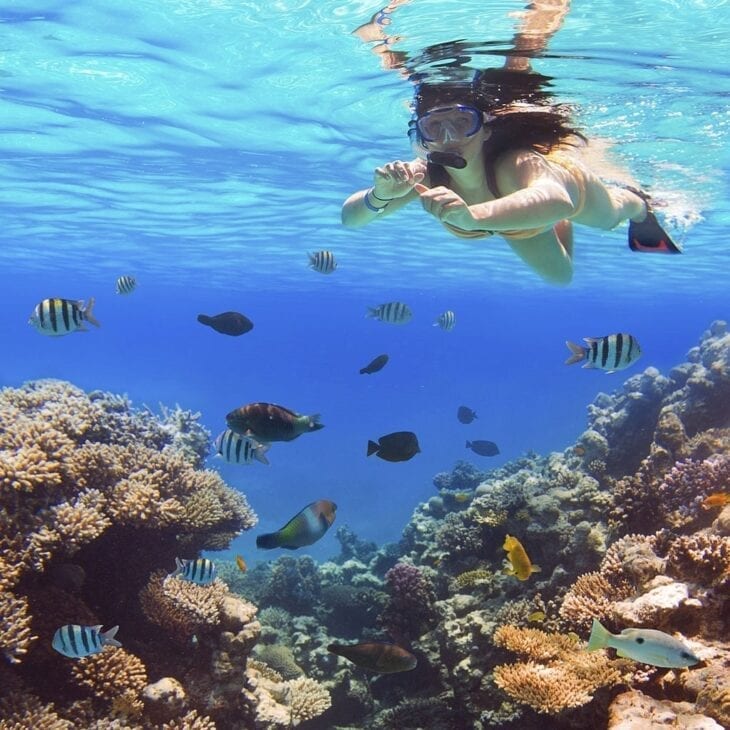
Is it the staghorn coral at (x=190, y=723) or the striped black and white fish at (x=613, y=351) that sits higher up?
the striped black and white fish at (x=613, y=351)

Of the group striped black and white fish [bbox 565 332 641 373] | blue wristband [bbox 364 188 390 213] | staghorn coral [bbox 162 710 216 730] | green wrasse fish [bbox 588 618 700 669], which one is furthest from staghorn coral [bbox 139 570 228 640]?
striped black and white fish [bbox 565 332 641 373]

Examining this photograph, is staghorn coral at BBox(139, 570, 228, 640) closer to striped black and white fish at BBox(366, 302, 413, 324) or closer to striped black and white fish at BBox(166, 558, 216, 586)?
striped black and white fish at BBox(166, 558, 216, 586)

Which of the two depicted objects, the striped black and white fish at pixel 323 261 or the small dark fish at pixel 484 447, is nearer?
the striped black and white fish at pixel 323 261

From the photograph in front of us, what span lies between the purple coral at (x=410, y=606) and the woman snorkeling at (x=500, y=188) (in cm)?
463

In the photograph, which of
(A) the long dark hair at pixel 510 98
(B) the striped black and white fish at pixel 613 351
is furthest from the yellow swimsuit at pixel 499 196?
(A) the long dark hair at pixel 510 98

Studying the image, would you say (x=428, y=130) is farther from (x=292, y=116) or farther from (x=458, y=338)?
(x=458, y=338)

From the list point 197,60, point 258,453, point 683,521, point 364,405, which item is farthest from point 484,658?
point 364,405

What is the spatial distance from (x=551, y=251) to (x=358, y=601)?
7746 millimetres

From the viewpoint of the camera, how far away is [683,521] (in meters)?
7.65

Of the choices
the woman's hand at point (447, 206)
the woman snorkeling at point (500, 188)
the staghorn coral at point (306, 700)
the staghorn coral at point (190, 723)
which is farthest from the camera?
the staghorn coral at point (306, 700)

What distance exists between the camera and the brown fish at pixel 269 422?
19.3 feet

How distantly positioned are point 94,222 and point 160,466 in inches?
928

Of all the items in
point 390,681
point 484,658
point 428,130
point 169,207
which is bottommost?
point 390,681

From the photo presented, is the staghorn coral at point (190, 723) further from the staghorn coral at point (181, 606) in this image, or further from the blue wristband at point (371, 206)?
the blue wristband at point (371, 206)
